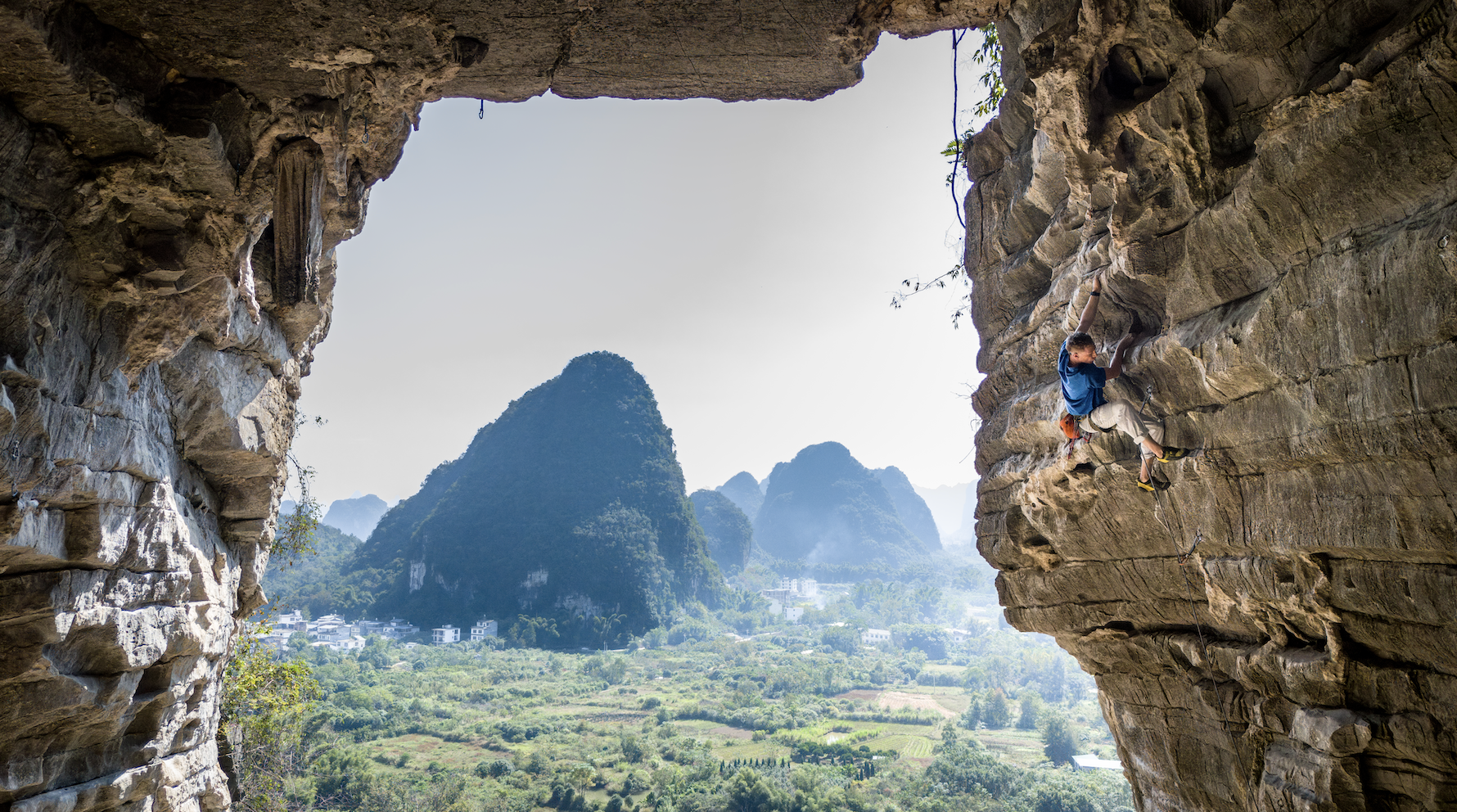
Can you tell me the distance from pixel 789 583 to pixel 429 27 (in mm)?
105048

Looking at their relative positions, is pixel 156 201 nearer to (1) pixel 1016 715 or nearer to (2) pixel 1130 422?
(2) pixel 1130 422

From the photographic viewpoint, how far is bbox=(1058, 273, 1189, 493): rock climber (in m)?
4.23

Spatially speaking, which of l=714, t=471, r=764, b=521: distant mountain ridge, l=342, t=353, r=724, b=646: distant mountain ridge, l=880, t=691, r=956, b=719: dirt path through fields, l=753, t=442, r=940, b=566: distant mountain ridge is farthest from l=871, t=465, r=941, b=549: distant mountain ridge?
l=880, t=691, r=956, b=719: dirt path through fields

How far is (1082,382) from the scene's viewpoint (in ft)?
14.4

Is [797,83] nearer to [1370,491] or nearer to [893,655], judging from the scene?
[1370,491]

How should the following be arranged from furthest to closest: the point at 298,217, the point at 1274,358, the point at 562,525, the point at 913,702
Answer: the point at 562,525, the point at 913,702, the point at 298,217, the point at 1274,358

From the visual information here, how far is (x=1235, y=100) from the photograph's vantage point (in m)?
3.54

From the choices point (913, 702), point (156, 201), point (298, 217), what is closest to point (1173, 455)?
point (298, 217)

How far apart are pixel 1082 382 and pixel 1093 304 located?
20.8 inches

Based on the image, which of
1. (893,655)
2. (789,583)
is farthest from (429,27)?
(789,583)

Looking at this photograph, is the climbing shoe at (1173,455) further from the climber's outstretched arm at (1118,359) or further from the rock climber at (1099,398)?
the climber's outstretched arm at (1118,359)

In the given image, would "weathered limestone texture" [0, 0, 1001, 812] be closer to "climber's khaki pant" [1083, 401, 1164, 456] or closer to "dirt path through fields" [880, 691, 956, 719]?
"climber's khaki pant" [1083, 401, 1164, 456]

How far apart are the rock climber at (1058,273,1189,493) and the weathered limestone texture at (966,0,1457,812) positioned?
11cm

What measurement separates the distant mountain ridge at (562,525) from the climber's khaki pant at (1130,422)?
61.0 metres
